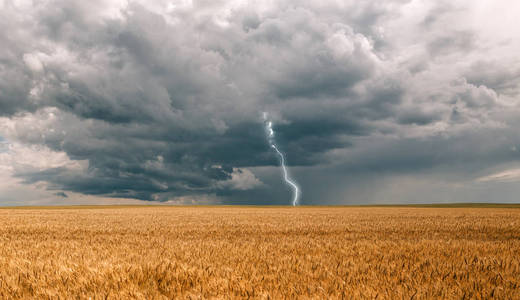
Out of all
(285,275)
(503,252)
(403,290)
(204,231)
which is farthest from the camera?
(204,231)

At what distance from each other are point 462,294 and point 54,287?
611 cm

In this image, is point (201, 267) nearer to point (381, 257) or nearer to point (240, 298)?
point (240, 298)

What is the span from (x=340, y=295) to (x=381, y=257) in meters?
4.14

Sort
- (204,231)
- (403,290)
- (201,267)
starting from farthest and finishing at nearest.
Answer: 1. (204,231)
2. (201,267)
3. (403,290)

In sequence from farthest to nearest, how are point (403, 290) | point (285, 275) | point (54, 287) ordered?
point (285, 275)
point (54, 287)
point (403, 290)

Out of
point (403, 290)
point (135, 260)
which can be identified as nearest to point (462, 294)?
point (403, 290)

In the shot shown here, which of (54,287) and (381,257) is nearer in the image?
(54,287)

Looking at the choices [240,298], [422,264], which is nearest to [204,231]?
[422,264]

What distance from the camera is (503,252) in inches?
384

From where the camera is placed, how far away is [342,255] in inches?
345

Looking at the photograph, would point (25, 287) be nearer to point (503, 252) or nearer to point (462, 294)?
point (462, 294)

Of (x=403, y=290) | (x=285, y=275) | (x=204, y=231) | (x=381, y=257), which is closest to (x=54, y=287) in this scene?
(x=285, y=275)

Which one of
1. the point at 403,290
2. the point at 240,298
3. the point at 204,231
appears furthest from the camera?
the point at 204,231

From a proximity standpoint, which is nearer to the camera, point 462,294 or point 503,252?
point 462,294
